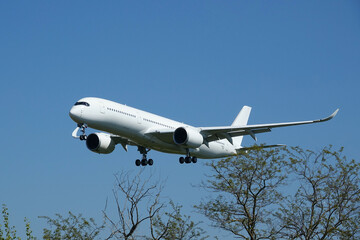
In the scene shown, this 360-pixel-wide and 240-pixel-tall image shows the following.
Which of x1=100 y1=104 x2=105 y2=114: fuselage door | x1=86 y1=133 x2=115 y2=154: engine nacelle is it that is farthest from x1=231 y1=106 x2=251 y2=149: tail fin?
x1=100 y1=104 x2=105 y2=114: fuselage door

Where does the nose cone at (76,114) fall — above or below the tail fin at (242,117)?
below

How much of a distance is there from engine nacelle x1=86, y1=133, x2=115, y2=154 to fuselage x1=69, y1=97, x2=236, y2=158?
3875mm

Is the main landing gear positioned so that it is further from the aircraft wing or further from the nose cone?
the nose cone

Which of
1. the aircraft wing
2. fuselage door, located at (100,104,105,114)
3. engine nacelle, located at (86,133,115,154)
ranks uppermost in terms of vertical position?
the aircraft wing

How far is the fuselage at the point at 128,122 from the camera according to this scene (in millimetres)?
37750

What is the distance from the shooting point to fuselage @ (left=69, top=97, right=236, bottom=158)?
1486 inches

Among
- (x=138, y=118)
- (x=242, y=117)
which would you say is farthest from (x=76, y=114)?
(x=242, y=117)

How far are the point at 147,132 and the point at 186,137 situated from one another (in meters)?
2.98

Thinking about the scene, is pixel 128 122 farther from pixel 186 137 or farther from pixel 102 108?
pixel 186 137

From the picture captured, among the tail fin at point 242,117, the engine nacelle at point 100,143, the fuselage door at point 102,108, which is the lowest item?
the fuselage door at point 102,108

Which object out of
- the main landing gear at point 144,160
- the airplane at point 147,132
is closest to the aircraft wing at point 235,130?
the airplane at point 147,132

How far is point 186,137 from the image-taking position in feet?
136

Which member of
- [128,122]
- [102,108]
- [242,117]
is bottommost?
[102,108]

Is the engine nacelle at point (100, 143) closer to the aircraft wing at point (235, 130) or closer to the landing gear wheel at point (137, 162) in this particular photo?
the landing gear wheel at point (137, 162)
